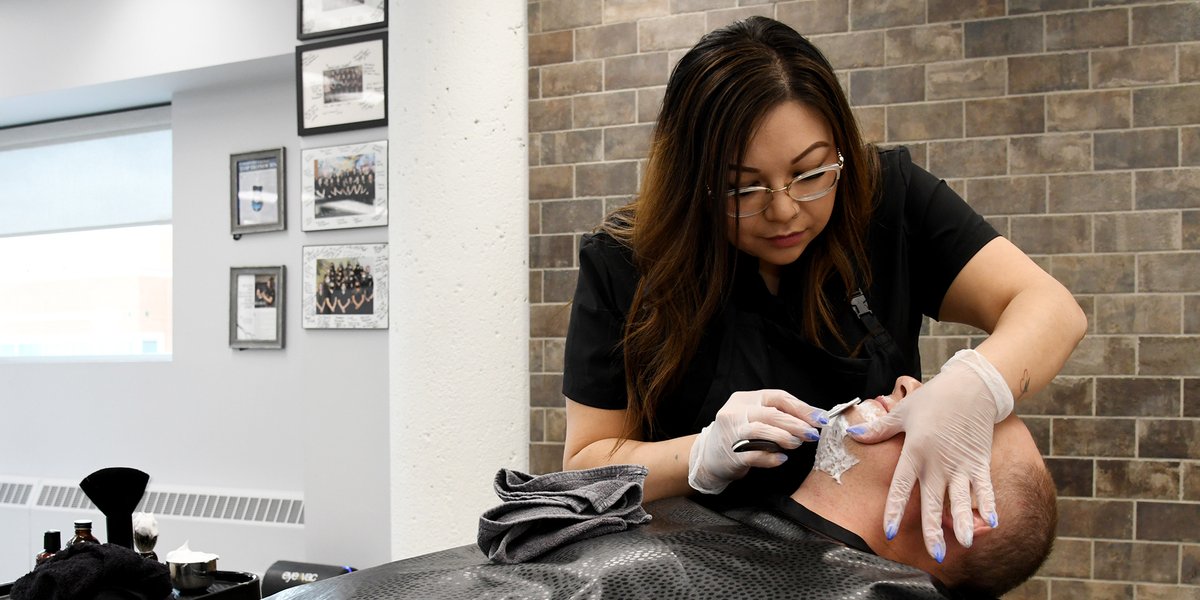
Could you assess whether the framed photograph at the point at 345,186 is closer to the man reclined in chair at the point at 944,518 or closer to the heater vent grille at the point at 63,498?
the heater vent grille at the point at 63,498

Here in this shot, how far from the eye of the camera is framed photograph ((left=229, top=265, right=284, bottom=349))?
395cm

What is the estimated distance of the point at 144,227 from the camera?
14.9 feet

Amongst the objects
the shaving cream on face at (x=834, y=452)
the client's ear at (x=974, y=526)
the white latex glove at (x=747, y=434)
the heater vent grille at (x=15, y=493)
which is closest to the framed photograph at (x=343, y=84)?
the white latex glove at (x=747, y=434)

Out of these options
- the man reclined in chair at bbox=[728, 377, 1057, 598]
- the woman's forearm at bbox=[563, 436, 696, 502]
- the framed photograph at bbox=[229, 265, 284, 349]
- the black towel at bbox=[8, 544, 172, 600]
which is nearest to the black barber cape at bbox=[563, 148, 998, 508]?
the woman's forearm at bbox=[563, 436, 696, 502]

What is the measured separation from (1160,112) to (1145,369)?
672 millimetres

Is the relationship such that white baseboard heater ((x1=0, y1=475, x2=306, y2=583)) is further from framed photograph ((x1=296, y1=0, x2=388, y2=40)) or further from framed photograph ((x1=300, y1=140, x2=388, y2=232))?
framed photograph ((x1=296, y1=0, x2=388, y2=40))

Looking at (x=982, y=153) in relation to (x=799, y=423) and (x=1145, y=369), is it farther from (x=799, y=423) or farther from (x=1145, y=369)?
(x=799, y=423)

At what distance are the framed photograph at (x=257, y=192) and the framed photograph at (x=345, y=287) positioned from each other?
497mm

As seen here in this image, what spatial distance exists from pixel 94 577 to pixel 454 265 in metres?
1.46

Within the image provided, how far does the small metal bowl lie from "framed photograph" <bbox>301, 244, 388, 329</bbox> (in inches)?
69.1

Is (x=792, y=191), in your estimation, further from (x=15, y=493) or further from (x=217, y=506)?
(x=15, y=493)

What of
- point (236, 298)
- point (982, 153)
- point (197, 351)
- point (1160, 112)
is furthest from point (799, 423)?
point (197, 351)

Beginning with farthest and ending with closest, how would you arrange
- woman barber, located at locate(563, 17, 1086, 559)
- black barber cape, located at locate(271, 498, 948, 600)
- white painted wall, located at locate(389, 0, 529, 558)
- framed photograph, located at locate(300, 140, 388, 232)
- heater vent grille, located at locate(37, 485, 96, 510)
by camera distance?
heater vent grille, located at locate(37, 485, 96, 510) → framed photograph, located at locate(300, 140, 388, 232) → white painted wall, located at locate(389, 0, 529, 558) → woman barber, located at locate(563, 17, 1086, 559) → black barber cape, located at locate(271, 498, 948, 600)

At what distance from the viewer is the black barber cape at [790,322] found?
58.1 inches
